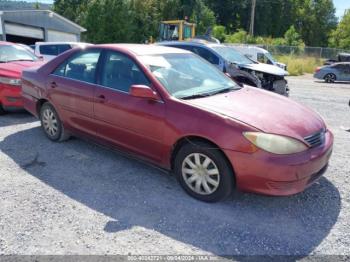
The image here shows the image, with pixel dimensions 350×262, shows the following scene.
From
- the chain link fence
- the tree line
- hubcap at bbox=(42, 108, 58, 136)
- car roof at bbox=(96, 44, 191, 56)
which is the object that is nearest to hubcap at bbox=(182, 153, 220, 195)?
car roof at bbox=(96, 44, 191, 56)

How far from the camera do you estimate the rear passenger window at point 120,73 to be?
414cm

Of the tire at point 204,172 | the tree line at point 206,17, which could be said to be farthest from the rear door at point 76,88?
the tree line at point 206,17

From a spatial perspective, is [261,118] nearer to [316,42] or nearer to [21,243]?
[21,243]

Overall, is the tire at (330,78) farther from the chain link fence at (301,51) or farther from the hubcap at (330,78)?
the chain link fence at (301,51)

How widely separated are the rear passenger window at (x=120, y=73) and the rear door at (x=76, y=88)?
21 centimetres

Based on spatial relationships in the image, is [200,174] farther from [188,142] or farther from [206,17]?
[206,17]

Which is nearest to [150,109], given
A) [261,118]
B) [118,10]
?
[261,118]

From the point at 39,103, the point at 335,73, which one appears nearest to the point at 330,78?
the point at 335,73

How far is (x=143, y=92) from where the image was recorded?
12.5ft

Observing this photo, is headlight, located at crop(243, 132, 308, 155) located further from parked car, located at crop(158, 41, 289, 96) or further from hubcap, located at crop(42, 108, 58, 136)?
parked car, located at crop(158, 41, 289, 96)

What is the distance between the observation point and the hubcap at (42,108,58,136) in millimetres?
5387

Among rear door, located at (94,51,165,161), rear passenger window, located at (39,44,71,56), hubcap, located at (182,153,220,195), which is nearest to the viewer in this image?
hubcap, located at (182,153,220,195)

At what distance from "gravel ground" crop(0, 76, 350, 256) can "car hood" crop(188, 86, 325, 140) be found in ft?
2.78

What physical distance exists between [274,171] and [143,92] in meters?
1.63
